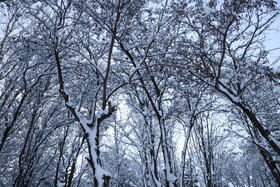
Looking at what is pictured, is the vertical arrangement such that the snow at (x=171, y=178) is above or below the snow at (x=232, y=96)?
below

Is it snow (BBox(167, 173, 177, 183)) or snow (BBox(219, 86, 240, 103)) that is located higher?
snow (BBox(219, 86, 240, 103))

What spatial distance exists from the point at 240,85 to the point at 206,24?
2.40 meters

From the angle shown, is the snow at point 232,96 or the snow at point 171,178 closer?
the snow at point 171,178

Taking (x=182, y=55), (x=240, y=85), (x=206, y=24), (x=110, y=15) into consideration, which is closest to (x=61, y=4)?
(x=110, y=15)

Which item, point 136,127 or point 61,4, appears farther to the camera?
point 136,127

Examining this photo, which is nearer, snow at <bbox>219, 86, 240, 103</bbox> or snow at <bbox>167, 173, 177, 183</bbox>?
snow at <bbox>167, 173, 177, 183</bbox>

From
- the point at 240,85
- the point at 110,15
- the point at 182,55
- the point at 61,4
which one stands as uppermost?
the point at 61,4

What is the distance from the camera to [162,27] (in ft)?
24.3

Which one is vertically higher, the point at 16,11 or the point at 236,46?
the point at 16,11

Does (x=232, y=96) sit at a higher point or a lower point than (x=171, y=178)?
higher

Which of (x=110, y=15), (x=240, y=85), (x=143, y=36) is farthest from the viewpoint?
(x=143, y=36)

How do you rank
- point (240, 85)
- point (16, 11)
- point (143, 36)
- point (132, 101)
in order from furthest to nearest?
point (132, 101) < point (16, 11) < point (143, 36) < point (240, 85)

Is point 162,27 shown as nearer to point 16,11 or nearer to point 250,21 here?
point 250,21

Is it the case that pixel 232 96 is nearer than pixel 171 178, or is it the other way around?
pixel 171 178
